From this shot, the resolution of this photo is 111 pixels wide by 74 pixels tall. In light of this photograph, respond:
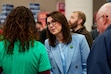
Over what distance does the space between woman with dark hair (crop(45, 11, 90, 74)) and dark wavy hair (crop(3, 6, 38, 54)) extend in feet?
2.13

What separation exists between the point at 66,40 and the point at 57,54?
18 cm

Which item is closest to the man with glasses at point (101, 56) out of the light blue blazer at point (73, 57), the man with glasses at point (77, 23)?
the light blue blazer at point (73, 57)

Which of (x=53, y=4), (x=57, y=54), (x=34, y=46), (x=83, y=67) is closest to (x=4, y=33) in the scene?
(x=34, y=46)

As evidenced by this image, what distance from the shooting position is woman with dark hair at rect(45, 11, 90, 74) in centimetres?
305

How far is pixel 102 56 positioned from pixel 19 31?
31.8 inches

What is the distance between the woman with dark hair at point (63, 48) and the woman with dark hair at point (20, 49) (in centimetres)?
63

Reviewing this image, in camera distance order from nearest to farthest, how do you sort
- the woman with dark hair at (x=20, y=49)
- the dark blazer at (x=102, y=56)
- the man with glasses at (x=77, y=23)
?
the dark blazer at (x=102, y=56)
the woman with dark hair at (x=20, y=49)
the man with glasses at (x=77, y=23)

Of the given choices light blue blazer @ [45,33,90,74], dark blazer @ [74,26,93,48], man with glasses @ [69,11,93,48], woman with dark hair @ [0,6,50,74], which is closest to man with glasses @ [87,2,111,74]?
woman with dark hair @ [0,6,50,74]

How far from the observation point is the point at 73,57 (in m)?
3.06

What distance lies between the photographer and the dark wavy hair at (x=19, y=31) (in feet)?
7.94

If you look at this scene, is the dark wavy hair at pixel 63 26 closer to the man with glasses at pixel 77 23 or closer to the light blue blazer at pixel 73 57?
the light blue blazer at pixel 73 57

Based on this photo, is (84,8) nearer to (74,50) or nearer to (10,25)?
(74,50)

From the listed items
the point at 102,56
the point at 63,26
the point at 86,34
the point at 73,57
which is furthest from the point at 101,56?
the point at 86,34

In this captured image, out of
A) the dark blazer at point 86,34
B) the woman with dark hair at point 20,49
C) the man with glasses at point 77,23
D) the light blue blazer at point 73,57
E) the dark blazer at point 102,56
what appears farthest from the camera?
the man with glasses at point 77,23
